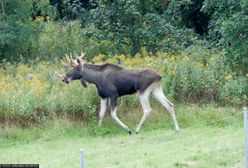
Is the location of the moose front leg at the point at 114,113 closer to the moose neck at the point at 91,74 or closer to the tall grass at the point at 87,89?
the tall grass at the point at 87,89

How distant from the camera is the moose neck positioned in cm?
1673

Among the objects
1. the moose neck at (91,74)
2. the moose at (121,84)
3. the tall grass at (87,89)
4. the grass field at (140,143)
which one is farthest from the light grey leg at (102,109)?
the moose neck at (91,74)

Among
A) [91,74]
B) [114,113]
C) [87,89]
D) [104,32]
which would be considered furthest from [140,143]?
[104,32]

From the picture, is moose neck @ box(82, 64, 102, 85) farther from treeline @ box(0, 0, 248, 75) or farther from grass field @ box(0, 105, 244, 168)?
treeline @ box(0, 0, 248, 75)

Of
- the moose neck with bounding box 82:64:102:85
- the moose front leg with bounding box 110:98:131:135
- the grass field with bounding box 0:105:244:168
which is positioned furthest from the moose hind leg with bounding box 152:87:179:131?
the moose neck with bounding box 82:64:102:85

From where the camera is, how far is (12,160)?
1359 cm

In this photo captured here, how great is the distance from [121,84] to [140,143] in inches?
90.5

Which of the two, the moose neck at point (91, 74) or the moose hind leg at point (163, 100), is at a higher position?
the moose neck at point (91, 74)

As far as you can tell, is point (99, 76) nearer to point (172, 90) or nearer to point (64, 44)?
point (172, 90)

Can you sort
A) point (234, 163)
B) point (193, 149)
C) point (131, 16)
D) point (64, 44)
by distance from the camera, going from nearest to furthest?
point (234, 163) < point (193, 149) < point (131, 16) < point (64, 44)

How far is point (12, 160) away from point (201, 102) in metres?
6.05

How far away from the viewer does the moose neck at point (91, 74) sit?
16.7 metres

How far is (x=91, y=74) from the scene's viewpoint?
16828 mm

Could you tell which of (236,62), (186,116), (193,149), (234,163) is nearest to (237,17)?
(236,62)
